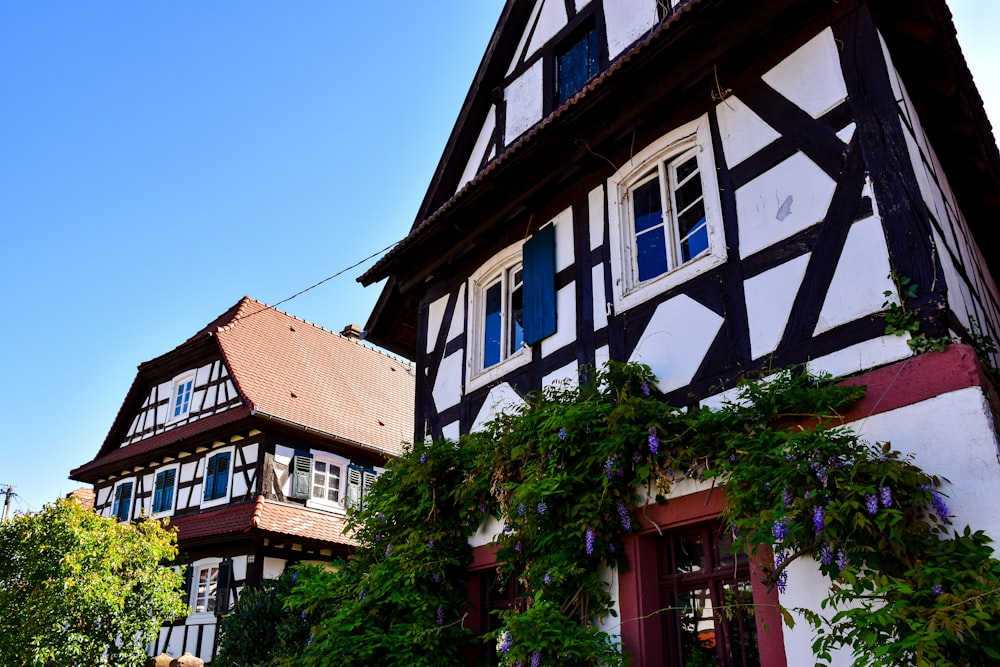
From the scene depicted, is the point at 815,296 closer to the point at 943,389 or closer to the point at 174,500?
the point at 943,389

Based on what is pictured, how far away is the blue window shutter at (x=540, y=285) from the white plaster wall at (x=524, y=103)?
6.18ft

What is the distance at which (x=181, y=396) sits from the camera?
70.5ft

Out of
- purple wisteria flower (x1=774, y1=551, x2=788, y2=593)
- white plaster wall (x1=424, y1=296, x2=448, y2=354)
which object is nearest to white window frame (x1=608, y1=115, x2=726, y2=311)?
purple wisteria flower (x1=774, y1=551, x2=788, y2=593)

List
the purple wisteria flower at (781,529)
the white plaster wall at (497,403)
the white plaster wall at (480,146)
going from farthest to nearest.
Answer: the white plaster wall at (480,146) → the white plaster wall at (497,403) → the purple wisteria flower at (781,529)

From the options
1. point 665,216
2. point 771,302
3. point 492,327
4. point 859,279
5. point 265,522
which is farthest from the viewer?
point 265,522

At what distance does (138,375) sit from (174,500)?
15.3 feet

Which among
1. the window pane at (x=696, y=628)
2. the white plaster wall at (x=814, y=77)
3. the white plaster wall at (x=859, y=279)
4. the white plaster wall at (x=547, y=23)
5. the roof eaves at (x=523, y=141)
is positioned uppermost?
the white plaster wall at (x=547, y=23)

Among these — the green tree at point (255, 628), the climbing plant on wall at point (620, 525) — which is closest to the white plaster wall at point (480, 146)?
the climbing plant on wall at point (620, 525)

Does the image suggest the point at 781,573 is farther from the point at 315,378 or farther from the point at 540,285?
the point at 315,378

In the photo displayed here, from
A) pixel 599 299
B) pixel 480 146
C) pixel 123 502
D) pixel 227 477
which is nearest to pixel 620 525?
pixel 599 299

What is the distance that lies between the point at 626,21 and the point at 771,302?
4.35m

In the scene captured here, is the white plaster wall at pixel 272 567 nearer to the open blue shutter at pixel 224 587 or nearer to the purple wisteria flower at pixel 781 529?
the open blue shutter at pixel 224 587

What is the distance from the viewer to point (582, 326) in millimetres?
8023

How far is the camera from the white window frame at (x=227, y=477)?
731 inches
